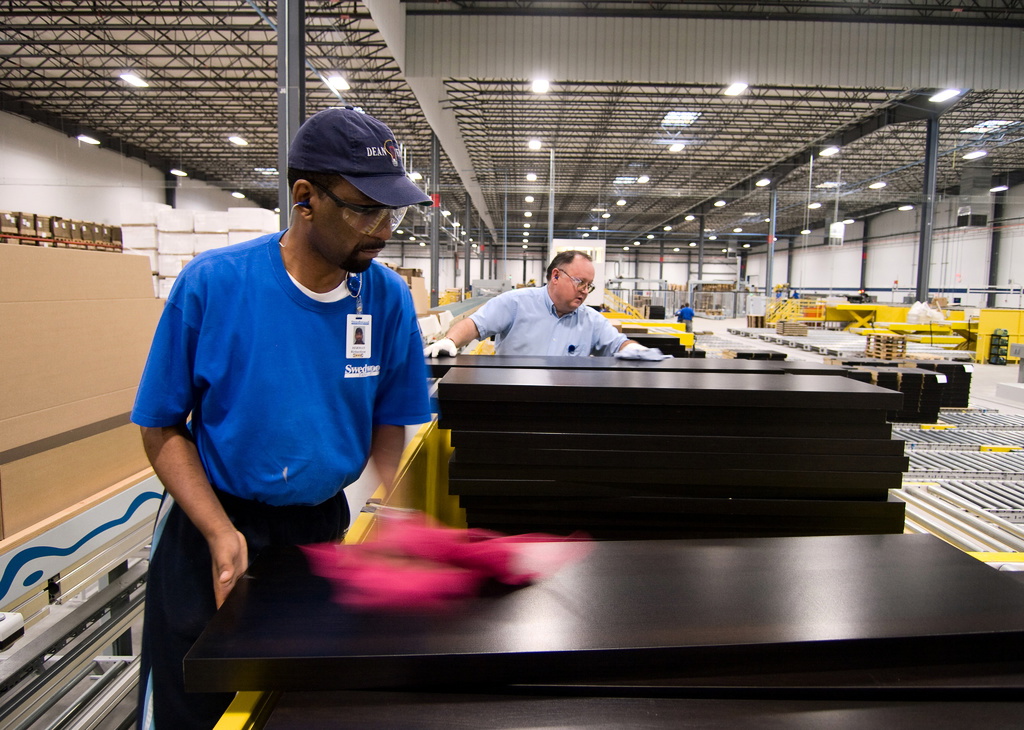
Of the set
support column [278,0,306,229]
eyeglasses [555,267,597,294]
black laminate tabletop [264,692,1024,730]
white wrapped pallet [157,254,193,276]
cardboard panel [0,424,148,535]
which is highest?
support column [278,0,306,229]

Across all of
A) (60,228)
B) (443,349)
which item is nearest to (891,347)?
(443,349)

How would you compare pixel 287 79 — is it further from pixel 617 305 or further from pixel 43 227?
pixel 617 305

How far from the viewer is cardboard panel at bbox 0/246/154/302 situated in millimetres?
2186

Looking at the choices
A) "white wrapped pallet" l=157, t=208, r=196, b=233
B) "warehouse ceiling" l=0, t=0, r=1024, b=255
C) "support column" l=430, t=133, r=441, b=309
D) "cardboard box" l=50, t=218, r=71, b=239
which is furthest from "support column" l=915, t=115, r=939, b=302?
"cardboard box" l=50, t=218, r=71, b=239

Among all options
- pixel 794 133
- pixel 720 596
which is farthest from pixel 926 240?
pixel 720 596

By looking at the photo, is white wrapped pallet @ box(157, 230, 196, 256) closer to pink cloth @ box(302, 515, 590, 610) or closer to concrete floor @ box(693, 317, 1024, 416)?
pink cloth @ box(302, 515, 590, 610)

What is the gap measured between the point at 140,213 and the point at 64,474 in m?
5.18

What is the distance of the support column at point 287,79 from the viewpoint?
4598mm

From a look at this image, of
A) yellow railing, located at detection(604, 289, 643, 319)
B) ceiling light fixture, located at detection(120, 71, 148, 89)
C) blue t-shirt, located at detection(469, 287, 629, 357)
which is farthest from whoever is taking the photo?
yellow railing, located at detection(604, 289, 643, 319)

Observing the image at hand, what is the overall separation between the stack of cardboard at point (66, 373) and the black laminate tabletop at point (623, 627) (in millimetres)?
1743

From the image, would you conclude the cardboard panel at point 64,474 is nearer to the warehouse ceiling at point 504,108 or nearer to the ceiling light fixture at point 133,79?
the warehouse ceiling at point 504,108

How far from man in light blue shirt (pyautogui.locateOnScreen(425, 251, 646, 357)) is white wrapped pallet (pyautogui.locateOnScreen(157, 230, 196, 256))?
4404mm

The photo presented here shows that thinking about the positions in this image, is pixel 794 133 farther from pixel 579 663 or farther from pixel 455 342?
pixel 579 663

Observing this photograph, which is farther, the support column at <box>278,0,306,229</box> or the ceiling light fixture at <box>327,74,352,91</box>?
the ceiling light fixture at <box>327,74,352,91</box>
